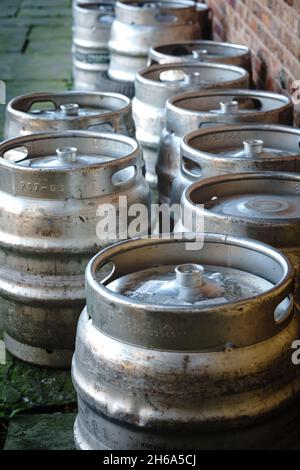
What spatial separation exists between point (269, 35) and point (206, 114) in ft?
3.82

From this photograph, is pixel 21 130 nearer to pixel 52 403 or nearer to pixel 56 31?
pixel 52 403

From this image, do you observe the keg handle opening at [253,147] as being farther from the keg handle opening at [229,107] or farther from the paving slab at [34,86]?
the paving slab at [34,86]

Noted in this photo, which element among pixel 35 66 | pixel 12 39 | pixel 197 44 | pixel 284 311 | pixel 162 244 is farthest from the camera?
pixel 12 39

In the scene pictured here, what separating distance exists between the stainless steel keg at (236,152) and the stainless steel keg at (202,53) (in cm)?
115

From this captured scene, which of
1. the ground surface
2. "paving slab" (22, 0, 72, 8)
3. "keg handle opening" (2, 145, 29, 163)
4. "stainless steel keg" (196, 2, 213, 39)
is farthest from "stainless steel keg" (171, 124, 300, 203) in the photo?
"paving slab" (22, 0, 72, 8)

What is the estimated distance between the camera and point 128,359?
2094 mm

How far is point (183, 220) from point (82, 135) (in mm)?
877

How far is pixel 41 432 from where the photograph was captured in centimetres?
309

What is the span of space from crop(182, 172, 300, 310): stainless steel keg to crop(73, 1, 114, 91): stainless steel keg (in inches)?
121

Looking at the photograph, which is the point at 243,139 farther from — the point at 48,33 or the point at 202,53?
the point at 48,33

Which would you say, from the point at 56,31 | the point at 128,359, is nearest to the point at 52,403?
the point at 128,359

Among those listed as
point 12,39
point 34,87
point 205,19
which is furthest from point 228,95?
point 12,39

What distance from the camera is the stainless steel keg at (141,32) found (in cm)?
512
